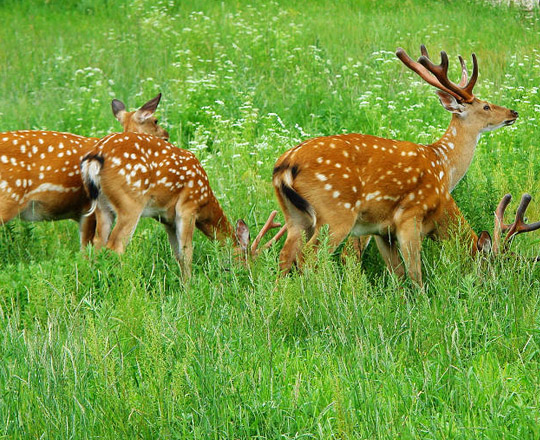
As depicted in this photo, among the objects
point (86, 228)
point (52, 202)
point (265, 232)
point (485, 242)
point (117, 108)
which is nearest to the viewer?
point (485, 242)

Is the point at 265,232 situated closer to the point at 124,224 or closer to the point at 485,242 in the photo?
the point at 124,224

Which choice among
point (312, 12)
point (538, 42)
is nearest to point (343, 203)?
point (538, 42)

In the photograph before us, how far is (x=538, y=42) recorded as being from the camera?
A: 13.4 metres

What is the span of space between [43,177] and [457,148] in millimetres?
3049

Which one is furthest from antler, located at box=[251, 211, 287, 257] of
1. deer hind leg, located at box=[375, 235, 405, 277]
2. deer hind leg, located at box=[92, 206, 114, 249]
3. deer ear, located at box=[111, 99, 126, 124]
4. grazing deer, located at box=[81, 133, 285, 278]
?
deer ear, located at box=[111, 99, 126, 124]

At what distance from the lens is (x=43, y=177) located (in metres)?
6.79

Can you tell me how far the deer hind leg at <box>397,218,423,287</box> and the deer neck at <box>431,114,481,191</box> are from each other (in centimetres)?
77

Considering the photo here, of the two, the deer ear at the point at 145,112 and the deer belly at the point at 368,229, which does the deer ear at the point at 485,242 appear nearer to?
the deer belly at the point at 368,229

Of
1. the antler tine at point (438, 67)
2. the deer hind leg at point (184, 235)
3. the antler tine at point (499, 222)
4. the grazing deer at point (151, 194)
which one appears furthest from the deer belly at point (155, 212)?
the antler tine at point (499, 222)

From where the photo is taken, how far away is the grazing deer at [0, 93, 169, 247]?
21.8 ft

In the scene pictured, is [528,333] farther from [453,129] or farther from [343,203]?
[453,129]

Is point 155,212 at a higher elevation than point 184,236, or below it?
higher

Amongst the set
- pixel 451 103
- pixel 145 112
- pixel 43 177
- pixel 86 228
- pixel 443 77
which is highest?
pixel 443 77

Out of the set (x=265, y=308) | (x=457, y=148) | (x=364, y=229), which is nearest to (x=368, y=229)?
(x=364, y=229)
